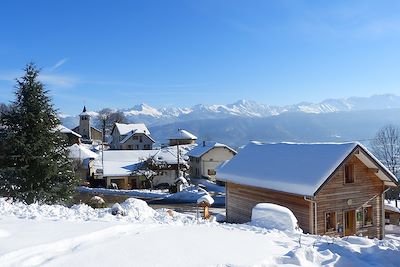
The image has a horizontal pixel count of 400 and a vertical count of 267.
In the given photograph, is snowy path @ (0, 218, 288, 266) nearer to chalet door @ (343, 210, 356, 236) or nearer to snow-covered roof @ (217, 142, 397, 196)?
snow-covered roof @ (217, 142, 397, 196)

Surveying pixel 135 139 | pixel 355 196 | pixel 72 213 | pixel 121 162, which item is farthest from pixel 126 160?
pixel 72 213

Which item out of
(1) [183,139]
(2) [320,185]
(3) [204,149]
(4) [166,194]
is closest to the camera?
(2) [320,185]

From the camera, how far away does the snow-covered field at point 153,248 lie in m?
7.72

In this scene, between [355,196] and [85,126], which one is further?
[85,126]

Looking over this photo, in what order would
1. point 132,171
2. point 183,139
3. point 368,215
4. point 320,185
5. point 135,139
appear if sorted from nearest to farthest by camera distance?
point 320,185
point 368,215
point 132,171
point 183,139
point 135,139

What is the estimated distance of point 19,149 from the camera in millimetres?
19906

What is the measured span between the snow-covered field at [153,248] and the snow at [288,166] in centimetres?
846

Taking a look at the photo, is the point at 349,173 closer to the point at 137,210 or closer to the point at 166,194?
the point at 137,210

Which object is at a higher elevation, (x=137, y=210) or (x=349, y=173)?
(x=349, y=173)

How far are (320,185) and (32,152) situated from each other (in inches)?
534

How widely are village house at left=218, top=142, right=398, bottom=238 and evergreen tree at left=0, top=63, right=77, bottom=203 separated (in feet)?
31.4

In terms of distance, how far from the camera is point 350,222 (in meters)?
21.9

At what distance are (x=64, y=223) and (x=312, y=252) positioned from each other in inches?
256

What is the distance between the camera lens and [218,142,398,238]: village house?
19703 millimetres
